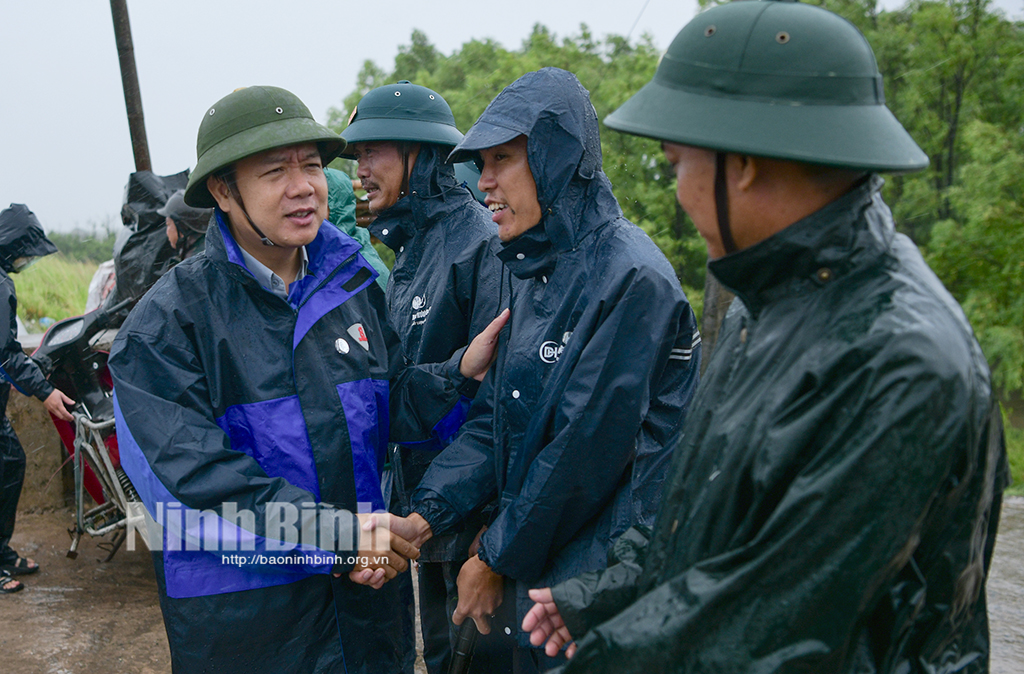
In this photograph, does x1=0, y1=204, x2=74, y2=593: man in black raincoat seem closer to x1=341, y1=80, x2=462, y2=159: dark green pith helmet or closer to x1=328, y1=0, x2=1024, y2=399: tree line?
x1=341, y1=80, x2=462, y2=159: dark green pith helmet

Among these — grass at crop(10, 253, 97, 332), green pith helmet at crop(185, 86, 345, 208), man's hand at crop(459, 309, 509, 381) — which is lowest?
grass at crop(10, 253, 97, 332)

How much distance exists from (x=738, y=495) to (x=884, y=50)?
17925 mm

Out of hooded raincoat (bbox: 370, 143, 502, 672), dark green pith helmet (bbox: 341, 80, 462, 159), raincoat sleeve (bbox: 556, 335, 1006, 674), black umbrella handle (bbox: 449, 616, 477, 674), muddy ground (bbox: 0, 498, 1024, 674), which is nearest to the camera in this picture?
raincoat sleeve (bbox: 556, 335, 1006, 674)

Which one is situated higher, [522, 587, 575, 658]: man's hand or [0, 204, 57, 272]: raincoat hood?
[0, 204, 57, 272]: raincoat hood

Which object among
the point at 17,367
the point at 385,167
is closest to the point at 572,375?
the point at 385,167

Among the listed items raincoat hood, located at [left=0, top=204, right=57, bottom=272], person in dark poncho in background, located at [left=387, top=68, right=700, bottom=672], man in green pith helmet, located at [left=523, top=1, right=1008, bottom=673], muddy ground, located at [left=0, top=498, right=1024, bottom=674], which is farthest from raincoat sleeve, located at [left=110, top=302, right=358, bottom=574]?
raincoat hood, located at [left=0, top=204, right=57, bottom=272]

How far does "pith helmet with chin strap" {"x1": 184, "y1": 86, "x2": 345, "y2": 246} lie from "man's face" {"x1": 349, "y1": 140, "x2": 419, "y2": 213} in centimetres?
107

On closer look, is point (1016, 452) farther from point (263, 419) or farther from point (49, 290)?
point (49, 290)

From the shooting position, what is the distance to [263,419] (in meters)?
2.27

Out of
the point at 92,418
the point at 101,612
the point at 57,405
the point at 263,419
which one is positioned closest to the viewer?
the point at 263,419

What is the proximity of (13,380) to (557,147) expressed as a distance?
178 inches

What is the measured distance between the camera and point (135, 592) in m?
5.08

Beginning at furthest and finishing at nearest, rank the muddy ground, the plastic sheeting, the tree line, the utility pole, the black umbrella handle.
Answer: the tree line, the utility pole, the plastic sheeting, the muddy ground, the black umbrella handle

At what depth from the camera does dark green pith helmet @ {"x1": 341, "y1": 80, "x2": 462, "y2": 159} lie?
11.5 ft
